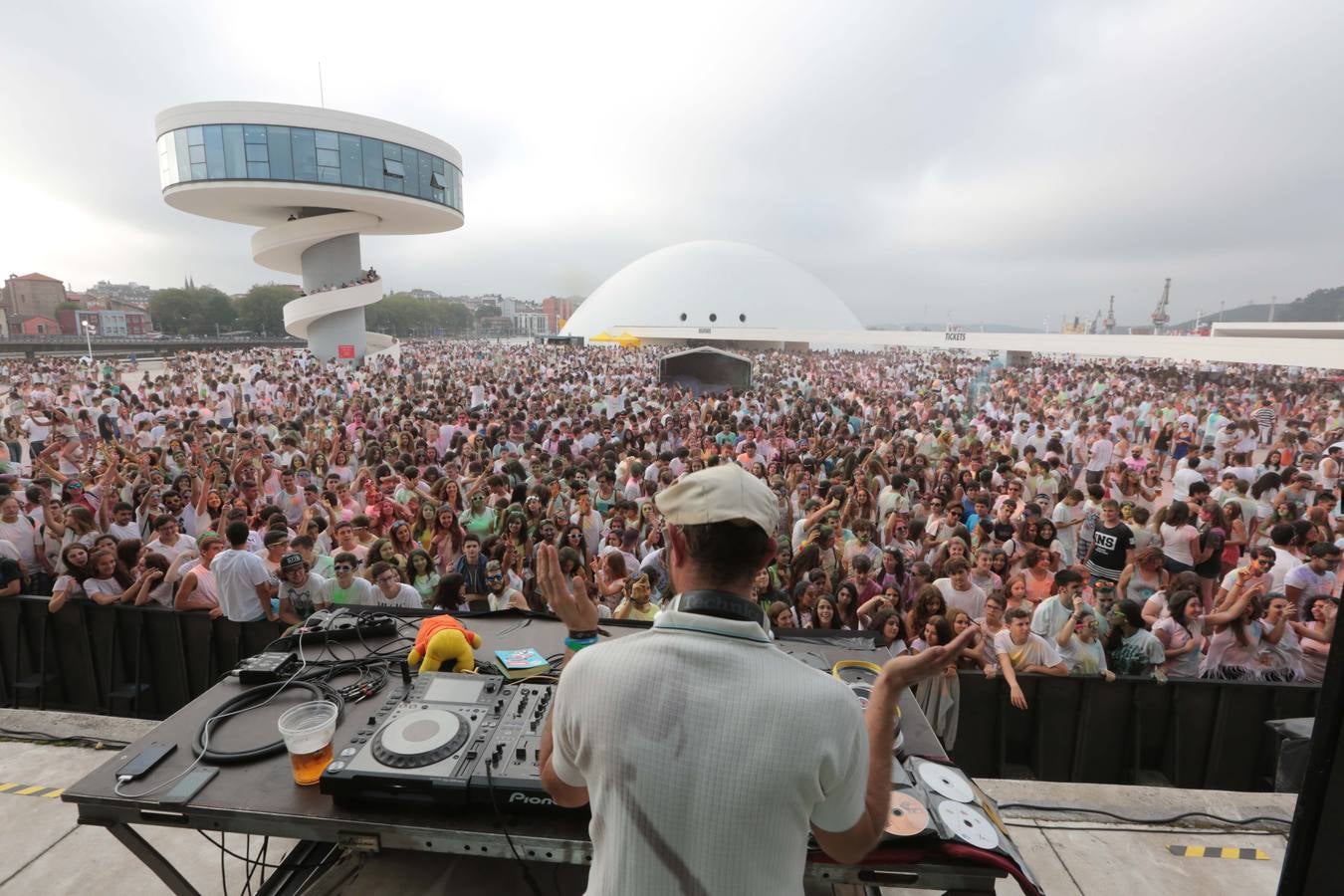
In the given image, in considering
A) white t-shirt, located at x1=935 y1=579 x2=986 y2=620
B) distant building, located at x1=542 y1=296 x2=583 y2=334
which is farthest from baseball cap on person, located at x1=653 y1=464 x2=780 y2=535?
distant building, located at x1=542 y1=296 x2=583 y2=334

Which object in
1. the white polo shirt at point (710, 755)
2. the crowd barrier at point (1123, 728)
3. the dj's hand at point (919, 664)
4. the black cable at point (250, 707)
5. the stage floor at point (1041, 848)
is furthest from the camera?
the crowd barrier at point (1123, 728)

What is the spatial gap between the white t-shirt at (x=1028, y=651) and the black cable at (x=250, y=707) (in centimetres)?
412

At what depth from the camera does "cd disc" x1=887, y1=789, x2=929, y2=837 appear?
1823 millimetres

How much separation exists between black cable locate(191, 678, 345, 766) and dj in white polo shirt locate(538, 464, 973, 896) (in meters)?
1.44

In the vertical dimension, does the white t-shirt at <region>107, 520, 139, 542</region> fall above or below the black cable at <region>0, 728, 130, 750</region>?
above

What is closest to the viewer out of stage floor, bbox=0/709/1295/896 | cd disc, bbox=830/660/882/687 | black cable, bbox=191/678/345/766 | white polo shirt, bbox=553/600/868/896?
white polo shirt, bbox=553/600/868/896

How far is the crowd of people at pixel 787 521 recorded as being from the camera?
470cm

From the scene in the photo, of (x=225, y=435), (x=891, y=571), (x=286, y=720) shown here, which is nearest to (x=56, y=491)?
(x=225, y=435)

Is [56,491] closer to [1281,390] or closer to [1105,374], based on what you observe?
[1281,390]

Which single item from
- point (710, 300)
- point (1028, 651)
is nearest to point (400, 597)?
point (1028, 651)

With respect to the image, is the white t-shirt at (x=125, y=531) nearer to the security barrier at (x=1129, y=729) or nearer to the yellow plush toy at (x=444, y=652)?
the yellow plush toy at (x=444, y=652)

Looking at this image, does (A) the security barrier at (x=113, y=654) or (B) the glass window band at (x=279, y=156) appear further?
(B) the glass window band at (x=279, y=156)

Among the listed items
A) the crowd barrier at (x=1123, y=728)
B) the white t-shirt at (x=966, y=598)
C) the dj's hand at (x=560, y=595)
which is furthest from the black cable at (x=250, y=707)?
the white t-shirt at (x=966, y=598)

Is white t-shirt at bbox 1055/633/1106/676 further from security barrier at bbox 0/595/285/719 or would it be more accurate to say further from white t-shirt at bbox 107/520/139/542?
white t-shirt at bbox 107/520/139/542
